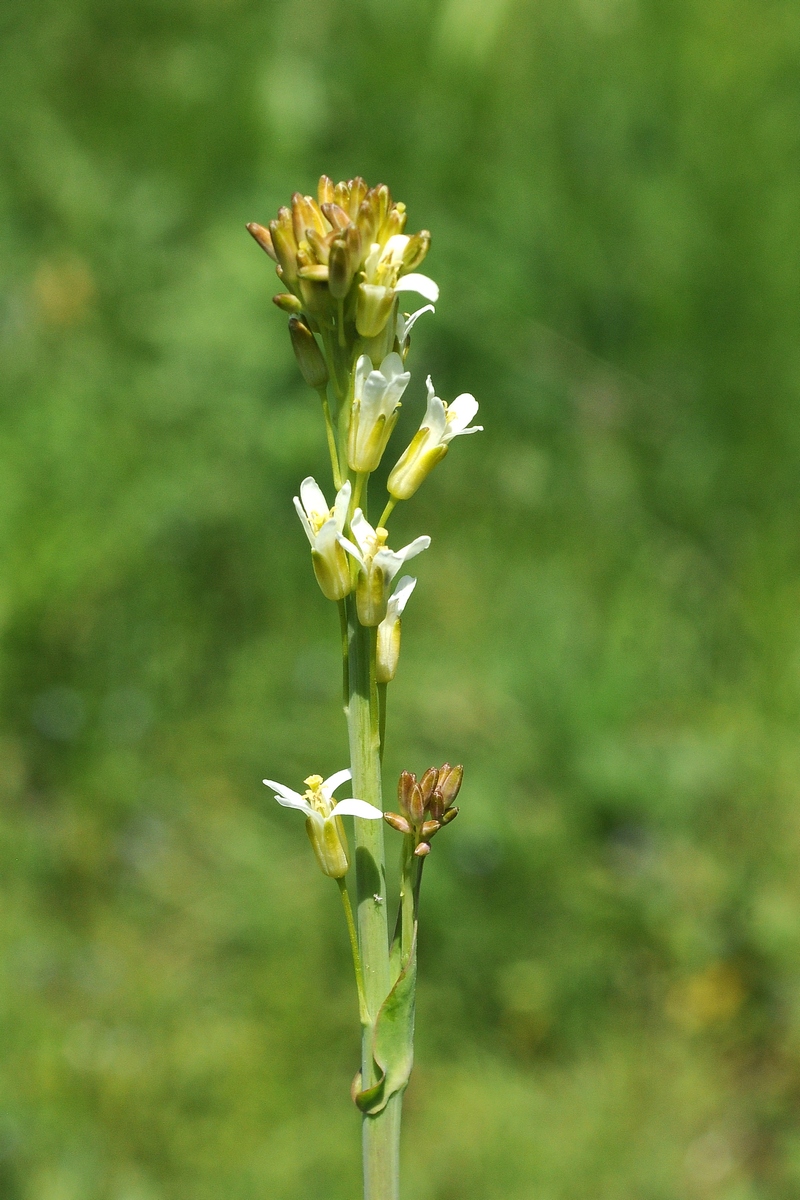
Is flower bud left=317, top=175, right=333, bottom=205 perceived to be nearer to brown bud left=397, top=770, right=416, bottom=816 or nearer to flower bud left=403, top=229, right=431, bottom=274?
flower bud left=403, top=229, right=431, bottom=274

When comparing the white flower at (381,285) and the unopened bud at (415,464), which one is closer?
the white flower at (381,285)

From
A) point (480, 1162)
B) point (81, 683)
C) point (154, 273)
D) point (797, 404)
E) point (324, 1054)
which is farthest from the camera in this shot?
point (154, 273)

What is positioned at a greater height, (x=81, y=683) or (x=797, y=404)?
(x=797, y=404)

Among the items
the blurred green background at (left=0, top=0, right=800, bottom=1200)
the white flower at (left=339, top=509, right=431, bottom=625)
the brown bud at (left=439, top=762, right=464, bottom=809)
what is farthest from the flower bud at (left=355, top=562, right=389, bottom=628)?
the blurred green background at (left=0, top=0, right=800, bottom=1200)

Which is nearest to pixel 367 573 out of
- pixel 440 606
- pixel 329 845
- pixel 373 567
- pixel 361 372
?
pixel 373 567

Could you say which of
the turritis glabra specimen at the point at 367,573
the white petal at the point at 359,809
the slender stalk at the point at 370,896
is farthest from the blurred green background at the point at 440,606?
the white petal at the point at 359,809

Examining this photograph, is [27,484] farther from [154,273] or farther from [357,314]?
[357,314]

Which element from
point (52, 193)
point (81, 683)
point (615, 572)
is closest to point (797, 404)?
point (615, 572)

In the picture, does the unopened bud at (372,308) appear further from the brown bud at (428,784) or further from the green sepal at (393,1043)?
the green sepal at (393,1043)
